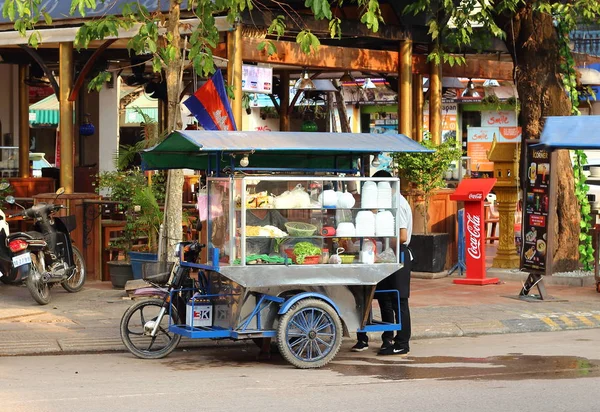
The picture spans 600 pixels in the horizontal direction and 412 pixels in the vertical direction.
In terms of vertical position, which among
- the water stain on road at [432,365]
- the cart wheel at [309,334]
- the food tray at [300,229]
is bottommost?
the water stain on road at [432,365]

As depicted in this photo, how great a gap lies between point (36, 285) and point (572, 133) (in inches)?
259

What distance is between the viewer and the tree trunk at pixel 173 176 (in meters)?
11.8

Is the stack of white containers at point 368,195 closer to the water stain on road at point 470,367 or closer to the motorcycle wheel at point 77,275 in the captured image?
the water stain on road at point 470,367

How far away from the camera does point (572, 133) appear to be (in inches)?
465

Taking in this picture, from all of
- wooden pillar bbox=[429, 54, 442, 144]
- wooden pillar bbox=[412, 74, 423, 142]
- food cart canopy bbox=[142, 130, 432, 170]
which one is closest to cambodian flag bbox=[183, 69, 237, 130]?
food cart canopy bbox=[142, 130, 432, 170]

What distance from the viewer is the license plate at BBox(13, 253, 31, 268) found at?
12384 mm

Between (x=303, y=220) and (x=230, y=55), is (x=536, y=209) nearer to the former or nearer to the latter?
(x=230, y=55)

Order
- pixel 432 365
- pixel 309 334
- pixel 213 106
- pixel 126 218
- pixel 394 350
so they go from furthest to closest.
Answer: pixel 126 218
pixel 213 106
pixel 394 350
pixel 432 365
pixel 309 334

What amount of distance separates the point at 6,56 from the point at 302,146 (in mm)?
12419

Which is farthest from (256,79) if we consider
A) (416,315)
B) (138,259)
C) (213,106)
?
(416,315)

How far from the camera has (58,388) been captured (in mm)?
8367

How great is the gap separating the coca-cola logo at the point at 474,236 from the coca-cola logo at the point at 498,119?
20.2 meters

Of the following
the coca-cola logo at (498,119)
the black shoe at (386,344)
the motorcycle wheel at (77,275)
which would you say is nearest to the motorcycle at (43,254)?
the motorcycle wheel at (77,275)

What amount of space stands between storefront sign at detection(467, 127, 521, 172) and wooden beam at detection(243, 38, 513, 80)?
1540cm
